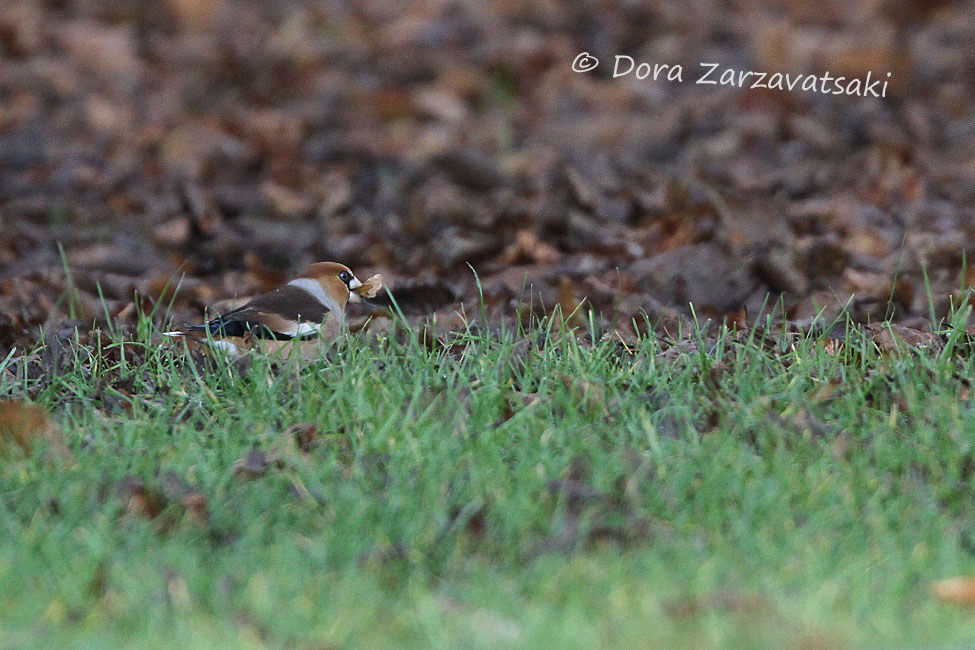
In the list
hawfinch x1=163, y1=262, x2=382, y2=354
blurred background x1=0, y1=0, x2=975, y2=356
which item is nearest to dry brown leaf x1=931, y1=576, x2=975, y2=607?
blurred background x1=0, y1=0, x2=975, y2=356

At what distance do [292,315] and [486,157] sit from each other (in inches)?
143

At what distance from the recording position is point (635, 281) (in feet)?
17.4

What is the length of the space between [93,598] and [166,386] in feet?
4.11

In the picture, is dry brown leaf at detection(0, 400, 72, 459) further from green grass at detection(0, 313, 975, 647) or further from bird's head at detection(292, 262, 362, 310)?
bird's head at detection(292, 262, 362, 310)

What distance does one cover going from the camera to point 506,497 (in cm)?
330

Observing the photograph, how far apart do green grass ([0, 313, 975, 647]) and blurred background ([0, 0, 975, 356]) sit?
1.70 feet

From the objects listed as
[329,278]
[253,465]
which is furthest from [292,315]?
[253,465]

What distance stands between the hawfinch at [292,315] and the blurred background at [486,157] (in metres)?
0.58

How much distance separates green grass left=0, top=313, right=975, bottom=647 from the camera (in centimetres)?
284

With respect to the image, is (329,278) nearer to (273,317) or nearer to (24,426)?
(273,317)

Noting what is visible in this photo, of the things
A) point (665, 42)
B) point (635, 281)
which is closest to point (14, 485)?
point (635, 281)

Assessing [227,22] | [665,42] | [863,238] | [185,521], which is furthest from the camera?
[227,22]

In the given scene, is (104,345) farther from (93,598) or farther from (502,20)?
(502,20)

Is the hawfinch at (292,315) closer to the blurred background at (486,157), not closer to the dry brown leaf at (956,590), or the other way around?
the blurred background at (486,157)
